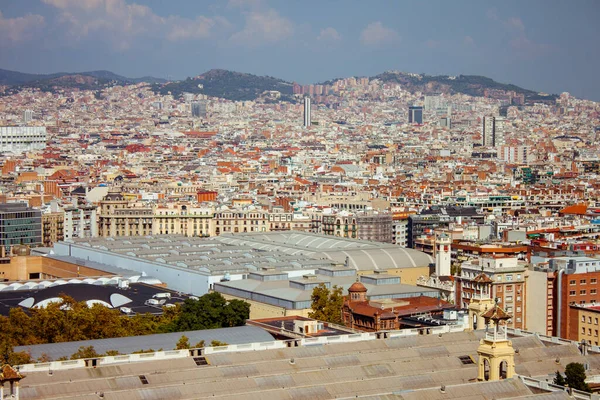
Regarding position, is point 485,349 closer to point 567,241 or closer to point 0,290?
point 0,290

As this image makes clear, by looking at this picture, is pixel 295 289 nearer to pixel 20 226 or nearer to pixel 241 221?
pixel 241 221

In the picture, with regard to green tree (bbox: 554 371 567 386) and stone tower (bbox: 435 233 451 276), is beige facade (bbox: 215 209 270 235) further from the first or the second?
green tree (bbox: 554 371 567 386)

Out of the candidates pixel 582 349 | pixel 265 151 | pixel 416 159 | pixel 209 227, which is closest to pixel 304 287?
pixel 582 349

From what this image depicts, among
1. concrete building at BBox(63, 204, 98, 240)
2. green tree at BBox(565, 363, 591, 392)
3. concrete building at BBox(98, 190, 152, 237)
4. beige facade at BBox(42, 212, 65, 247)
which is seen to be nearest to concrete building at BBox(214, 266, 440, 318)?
green tree at BBox(565, 363, 591, 392)

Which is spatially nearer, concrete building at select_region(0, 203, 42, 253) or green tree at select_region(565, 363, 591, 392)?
green tree at select_region(565, 363, 591, 392)

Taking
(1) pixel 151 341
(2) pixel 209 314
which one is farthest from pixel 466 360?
(2) pixel 209 314
